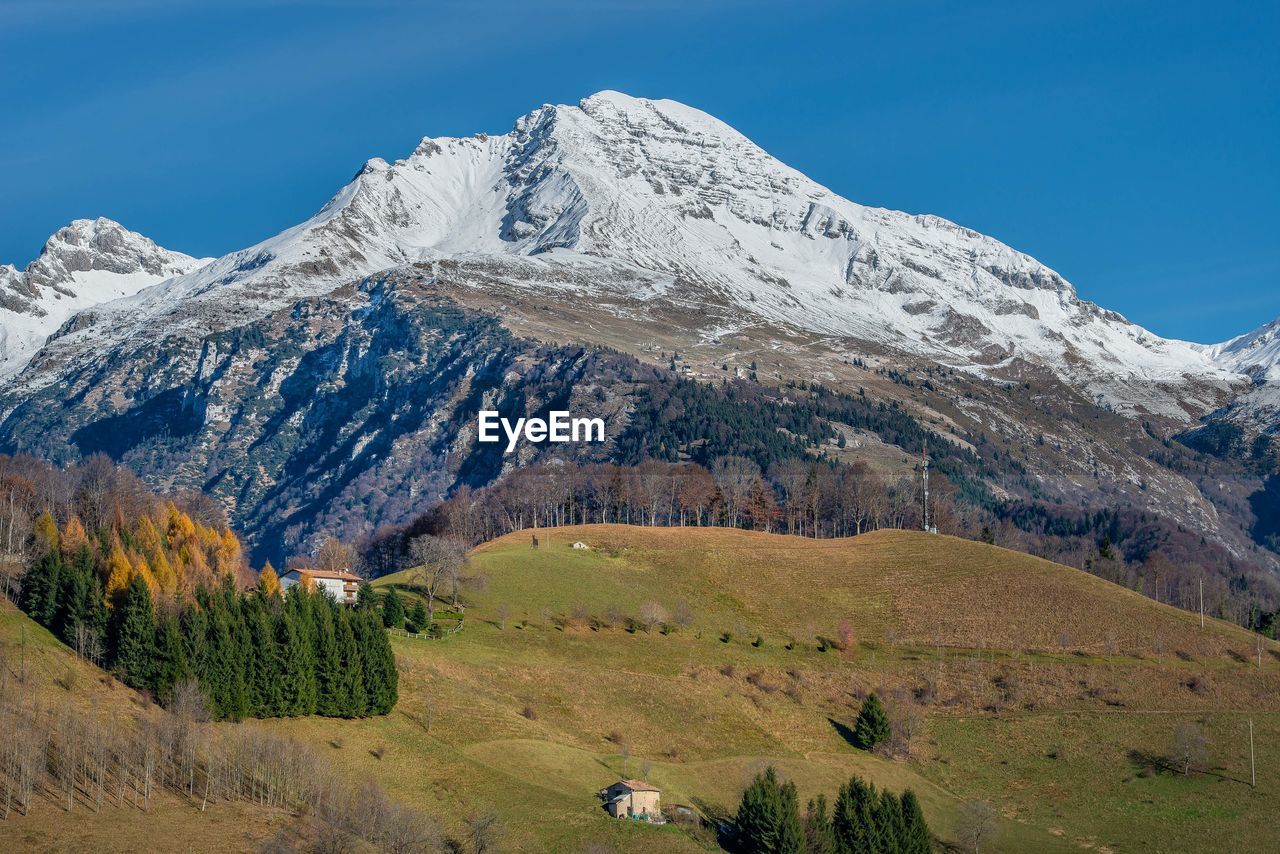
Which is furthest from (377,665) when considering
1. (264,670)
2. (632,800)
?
(632,800)

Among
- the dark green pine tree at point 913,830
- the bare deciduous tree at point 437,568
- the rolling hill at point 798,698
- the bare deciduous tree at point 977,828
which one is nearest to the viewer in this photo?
the dark green pine tree at point 913,830

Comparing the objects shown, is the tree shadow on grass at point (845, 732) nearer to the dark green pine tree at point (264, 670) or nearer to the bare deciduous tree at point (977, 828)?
the bare deciduous tree at point (977, 828)

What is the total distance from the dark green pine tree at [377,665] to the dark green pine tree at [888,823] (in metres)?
41.0

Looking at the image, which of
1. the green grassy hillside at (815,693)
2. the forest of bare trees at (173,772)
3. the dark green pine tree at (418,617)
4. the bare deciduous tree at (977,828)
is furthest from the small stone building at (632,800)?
the dark green pine tree at (418,617)

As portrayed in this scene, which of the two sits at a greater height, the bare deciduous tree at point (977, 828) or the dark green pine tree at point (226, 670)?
the dark green pine tree at point (226, 670)

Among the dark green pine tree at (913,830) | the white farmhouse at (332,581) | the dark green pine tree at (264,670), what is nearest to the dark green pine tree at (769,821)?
the dark green pine tree at (913,830)

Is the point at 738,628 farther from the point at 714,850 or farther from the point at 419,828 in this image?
the point at 419,828

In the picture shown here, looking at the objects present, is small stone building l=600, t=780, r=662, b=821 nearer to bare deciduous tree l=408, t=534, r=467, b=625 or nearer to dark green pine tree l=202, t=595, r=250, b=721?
dark green pine tree l=202, t=595, r=250, b=721

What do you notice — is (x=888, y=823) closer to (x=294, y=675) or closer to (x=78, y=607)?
(x=294, y=675)

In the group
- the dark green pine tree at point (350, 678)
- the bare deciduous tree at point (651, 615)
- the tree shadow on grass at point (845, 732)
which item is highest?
the bare deciduous tree at point (651, 615)

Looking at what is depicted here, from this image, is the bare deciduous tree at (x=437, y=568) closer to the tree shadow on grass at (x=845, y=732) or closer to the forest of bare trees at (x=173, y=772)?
the tree shadow on grass at (x=845, y=732)

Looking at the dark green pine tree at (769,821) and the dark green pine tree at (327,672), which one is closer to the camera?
the dark green pine tree at (769,821)

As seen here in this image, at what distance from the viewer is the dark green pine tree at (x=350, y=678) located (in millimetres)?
121812

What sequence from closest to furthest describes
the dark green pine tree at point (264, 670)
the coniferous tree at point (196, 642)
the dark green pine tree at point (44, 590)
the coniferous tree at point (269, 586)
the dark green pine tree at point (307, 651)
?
the coniferous tree at point (196, 642), the dark green pine tree at point (264, 670), the dark green pine tree at point (307, 651), the dark green pine tree at point (44, 590), the coniferous tree at point (269, 586)
